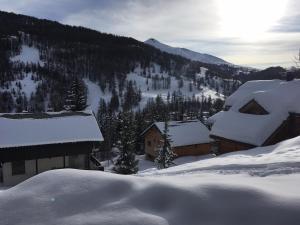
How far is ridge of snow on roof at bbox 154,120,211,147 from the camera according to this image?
128 ft

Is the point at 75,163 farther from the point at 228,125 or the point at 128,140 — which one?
the point at 228,125

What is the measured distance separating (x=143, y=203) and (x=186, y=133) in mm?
36507

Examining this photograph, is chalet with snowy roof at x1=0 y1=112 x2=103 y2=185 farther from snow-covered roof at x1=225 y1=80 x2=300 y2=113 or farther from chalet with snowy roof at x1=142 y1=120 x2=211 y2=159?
chalet with snowy roof at x1=142 y1=120 x2=211 y2=159

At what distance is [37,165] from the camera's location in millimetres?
22062

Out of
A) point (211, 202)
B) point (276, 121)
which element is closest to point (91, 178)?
point (211, 202)

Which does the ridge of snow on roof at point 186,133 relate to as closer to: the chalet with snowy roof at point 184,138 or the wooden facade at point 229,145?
the chalet with snowy roof at point 184,138

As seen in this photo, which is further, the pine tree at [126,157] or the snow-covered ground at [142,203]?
the pine tree at [126,157]

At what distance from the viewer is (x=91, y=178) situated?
4887 millimetres

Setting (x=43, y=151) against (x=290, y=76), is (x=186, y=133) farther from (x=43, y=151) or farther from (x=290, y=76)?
(x=43, y=151)

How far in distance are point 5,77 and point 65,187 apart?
178417 millimetres

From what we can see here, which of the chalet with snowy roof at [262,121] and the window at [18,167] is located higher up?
the chalet with snowy roof at [262,121]

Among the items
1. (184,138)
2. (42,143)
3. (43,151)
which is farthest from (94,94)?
(42,143)

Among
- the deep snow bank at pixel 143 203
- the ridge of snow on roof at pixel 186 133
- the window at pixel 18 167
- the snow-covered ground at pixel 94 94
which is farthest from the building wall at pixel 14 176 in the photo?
the snow-covered ground at pixel 94 94

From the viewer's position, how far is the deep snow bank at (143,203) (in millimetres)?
3846
